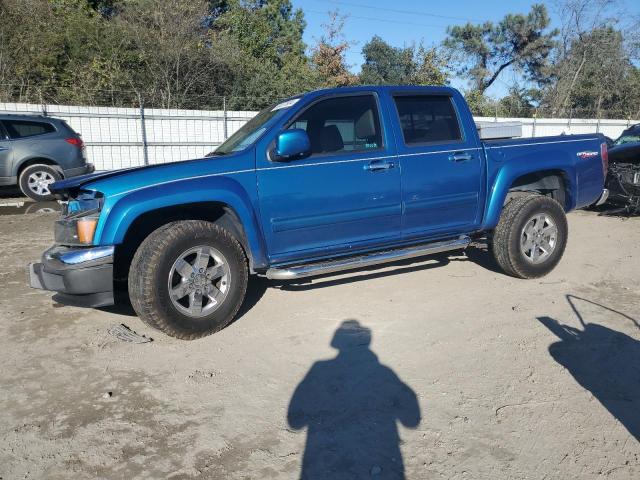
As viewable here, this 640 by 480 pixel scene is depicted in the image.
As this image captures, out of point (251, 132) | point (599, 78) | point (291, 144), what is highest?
point (599, 78)

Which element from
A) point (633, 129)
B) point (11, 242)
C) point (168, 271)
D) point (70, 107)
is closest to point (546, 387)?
point (168, 271)

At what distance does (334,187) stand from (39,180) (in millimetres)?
8862

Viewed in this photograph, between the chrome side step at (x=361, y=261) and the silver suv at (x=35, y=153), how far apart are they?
8.55m

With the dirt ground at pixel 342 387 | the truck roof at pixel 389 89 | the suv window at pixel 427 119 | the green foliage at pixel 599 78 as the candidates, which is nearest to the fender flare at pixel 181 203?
the dirt ground at pixel 342 387

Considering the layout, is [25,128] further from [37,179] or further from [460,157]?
[460,157]

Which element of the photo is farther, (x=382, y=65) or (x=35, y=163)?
(x=382, y=65)

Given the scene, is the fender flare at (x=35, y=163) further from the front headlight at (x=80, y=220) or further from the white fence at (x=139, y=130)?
the front headlight at (x=80, y=220)

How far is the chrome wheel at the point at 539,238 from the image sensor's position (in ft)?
18.0

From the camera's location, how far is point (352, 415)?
3.04 metres

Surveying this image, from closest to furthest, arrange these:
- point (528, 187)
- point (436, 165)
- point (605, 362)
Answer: point (605, 362)
point (436, 165)
point (528, 187)

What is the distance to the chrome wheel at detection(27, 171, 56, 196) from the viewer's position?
429 inches

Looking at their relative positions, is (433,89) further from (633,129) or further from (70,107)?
(70,107)

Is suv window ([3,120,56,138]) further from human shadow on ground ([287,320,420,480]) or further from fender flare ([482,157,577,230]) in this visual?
human shadow on ground ([287,320,420,480])

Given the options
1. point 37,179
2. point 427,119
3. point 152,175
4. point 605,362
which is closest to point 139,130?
point 37,179
